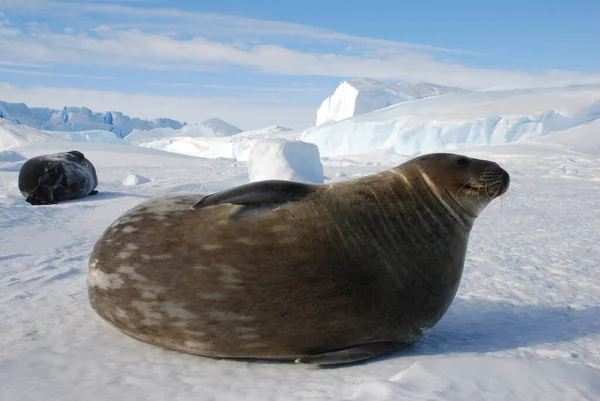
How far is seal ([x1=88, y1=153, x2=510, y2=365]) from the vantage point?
6.75 ft

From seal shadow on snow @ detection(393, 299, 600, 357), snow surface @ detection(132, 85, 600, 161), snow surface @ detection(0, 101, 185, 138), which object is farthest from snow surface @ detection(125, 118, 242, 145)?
seal shadow on snow @ detection(393, 299, 600, 357)

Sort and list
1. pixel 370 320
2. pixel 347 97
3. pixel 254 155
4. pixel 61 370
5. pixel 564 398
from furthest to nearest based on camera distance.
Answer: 1. pixel 347 97
2. pixel 254 155
3. pixel 370 320
4. pixel 61 370
5. pixel 564 398

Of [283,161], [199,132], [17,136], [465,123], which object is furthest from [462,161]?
[199,132]

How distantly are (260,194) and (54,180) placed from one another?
6.46 metres

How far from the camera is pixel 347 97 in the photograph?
41.5 metres

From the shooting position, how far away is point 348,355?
2.06 m

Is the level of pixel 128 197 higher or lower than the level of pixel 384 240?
lower

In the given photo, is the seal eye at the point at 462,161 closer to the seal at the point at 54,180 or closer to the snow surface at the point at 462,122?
the seal at the point at 54,180

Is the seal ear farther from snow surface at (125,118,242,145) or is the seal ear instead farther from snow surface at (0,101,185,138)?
snow surface at (0,101,185,138)

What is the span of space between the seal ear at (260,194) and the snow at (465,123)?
76.8 ft

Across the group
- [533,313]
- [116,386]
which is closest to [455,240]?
[533,313]

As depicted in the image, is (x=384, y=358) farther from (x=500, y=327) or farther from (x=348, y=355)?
(x=500, y=327)

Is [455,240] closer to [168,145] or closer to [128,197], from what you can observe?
[128,197]

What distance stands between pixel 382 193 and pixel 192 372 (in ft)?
3.26
